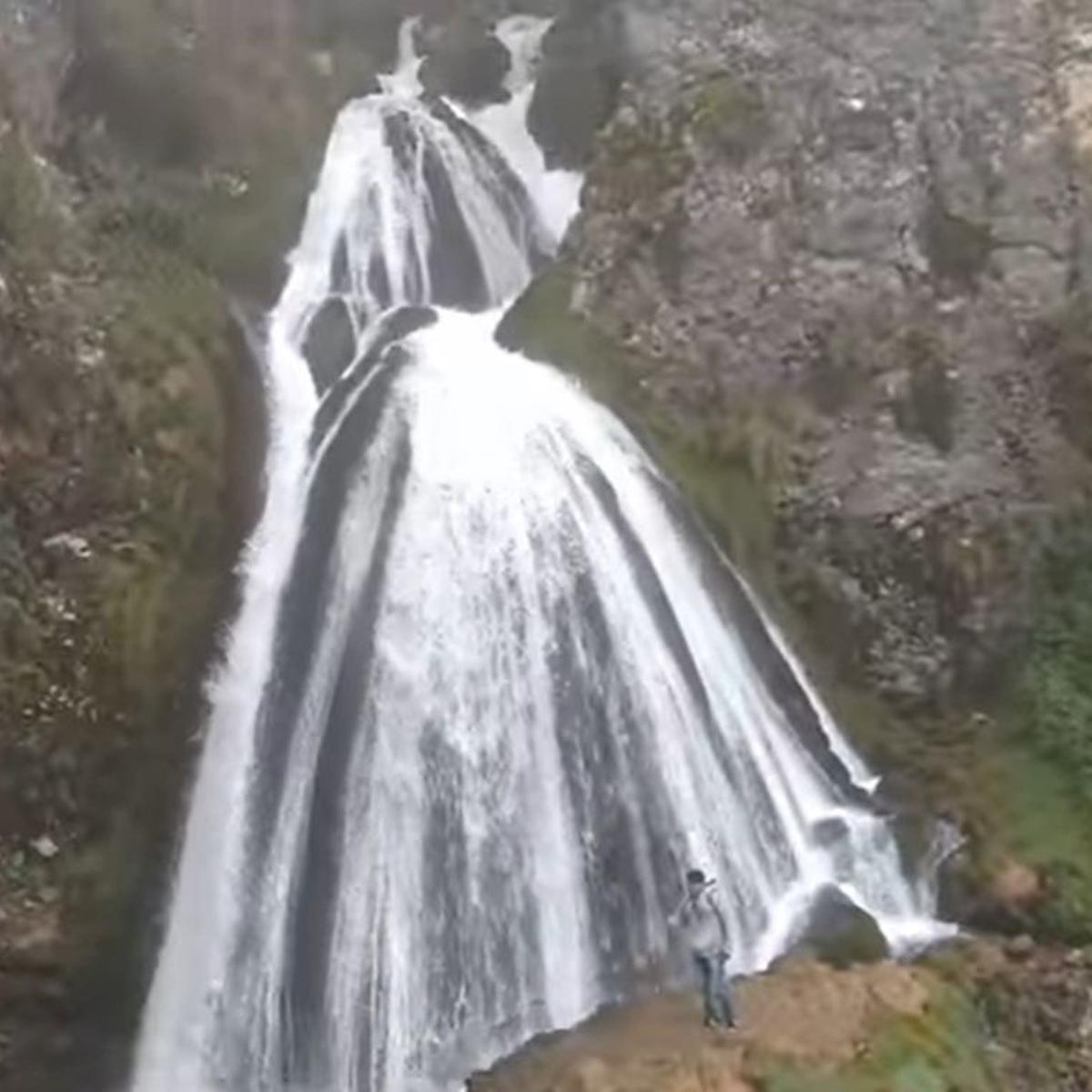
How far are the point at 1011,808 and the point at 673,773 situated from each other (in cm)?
276

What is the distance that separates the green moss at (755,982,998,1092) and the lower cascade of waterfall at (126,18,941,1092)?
1.10 m

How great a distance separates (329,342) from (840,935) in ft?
23.9

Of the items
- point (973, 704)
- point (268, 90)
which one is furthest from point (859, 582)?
point (268, 90)

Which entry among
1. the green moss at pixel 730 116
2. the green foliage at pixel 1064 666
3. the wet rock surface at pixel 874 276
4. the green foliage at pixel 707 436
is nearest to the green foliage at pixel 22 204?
the green foliage at pixel 707 436

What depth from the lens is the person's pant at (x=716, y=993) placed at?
12250 millimetres

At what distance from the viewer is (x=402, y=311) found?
17.9 meters

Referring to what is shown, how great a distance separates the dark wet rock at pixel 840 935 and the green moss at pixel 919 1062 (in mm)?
593

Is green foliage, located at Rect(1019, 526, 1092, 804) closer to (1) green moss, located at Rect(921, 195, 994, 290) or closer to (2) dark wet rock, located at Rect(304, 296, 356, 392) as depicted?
(1) green moss, located at Rect(921, 195, 994, 290)

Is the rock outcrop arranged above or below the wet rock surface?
below

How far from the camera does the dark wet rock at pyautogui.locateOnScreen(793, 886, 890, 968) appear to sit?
534 inches

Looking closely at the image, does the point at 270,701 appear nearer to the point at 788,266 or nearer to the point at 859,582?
the point at 859,582

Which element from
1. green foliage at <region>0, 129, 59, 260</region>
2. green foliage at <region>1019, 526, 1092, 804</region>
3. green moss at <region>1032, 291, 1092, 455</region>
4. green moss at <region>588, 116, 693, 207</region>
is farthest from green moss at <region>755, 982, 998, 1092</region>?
green foliage at <region>0, 129, 59, 260</region>

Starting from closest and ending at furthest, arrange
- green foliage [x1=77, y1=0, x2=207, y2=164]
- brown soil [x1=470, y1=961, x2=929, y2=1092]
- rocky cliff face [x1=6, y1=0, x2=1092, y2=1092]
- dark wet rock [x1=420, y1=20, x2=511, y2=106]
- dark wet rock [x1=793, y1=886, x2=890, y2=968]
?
brown soil [x1=470, y1=961, x2=929, y2=1092] → dark wet rock [x1=793, y1=886, x2=890, y2=968] → rocky cliff face [x1=6, y1=0, x2=1092, y2=1092] → green foliage [x1=77, y1=0, x2=207, y2=164] → dark wet rock [x1=420, y1=20, x2=511, y2=106]

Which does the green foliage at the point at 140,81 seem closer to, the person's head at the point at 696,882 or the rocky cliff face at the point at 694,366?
the rocky cliff face at the point at 694,366
